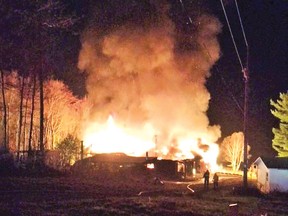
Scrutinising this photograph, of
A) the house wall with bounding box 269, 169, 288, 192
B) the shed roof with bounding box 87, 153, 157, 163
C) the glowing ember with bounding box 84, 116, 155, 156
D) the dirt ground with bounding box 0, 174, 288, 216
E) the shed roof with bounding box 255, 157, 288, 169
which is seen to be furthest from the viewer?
the glowing ember with bounding box 84, 116, 155, 156

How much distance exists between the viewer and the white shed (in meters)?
36.4

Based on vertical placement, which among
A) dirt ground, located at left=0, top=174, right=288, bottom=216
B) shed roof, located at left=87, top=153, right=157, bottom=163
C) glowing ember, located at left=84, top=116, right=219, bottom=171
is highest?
glowing ember, located at left=84, top=116, right=219, bottom=171

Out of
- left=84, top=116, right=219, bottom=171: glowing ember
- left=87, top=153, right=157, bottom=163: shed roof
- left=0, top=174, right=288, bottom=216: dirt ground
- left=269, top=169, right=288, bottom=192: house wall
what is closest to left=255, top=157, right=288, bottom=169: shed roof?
left=269, top=169, right=288, bottom=192: house wall

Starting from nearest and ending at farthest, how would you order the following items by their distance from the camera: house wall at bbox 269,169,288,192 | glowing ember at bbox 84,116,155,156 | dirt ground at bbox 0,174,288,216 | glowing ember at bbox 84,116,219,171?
dirt ground at bbox 0,174,288,216 < house wall at bbox 269,169,288,192 < glowing ember at bbox 84,116,219,171 < glowing ember at bbox 84,116,155,156

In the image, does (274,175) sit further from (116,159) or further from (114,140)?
(114,140)

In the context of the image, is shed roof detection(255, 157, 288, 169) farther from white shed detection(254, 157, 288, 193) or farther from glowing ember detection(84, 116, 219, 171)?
glowing ember detection(84, 116, 219, 171)

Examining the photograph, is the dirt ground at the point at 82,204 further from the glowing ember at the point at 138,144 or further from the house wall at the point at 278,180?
the glowing ember at the point at 138,144

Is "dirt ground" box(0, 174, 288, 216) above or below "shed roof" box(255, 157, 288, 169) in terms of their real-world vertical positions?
below

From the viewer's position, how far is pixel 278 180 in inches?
1451

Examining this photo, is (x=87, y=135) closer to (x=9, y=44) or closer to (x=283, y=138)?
(x=283, y=138)

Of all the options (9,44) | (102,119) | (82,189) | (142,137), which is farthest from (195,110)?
(9,44)

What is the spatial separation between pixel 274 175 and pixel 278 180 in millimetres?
530

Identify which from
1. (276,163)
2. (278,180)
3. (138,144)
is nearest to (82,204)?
(278,180)

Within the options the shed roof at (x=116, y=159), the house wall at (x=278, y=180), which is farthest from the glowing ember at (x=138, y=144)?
the house wall at (x=278, y=180)
